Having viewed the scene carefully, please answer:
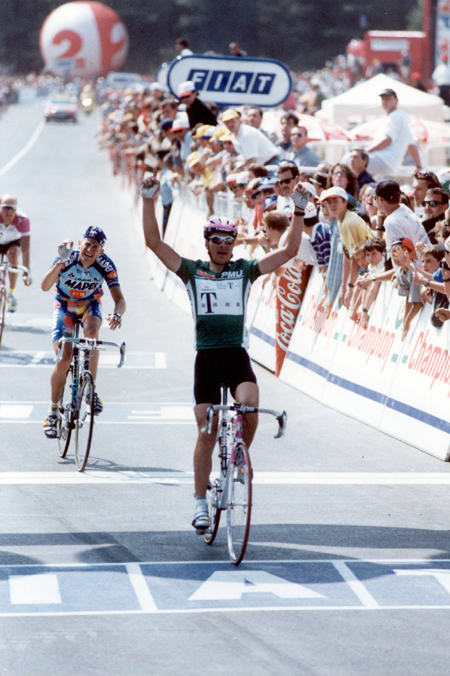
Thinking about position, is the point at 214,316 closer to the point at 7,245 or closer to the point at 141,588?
the point at 141,588

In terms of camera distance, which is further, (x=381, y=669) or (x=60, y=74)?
(x=60, y=74)

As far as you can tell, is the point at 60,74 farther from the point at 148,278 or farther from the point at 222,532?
the point at 222,532

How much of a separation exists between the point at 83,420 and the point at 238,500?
8.95ft

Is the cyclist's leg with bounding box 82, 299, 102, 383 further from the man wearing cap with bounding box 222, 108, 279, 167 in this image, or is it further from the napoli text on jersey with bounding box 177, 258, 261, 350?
the man wearing cap with bounding box 222, 108, 279, 167

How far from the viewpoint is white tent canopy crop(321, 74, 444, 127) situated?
25562 millimetres

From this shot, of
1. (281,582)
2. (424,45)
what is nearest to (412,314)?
(281,582)

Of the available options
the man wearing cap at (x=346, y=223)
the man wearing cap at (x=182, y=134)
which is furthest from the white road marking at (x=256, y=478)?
the man wearing cap at (x=182, y=134)

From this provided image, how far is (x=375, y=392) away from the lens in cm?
1153

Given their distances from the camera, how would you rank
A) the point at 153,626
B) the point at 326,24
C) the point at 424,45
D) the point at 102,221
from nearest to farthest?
the point at 153,626 → the point at 102,221 → the point at 424,45 → the point at 326,24

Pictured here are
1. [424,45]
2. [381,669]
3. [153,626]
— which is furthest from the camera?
[424,45]

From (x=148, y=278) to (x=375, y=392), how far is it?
12.4 metres

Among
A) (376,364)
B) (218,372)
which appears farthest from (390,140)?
(218,372)

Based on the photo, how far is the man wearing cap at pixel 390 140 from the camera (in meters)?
16.0

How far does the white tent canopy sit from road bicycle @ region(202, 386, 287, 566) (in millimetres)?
18925
